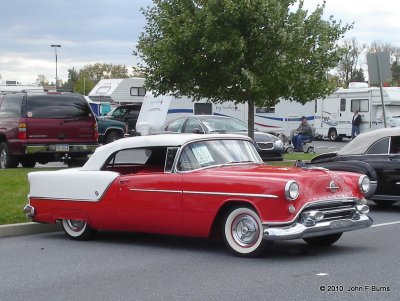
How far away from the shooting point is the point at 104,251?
9328mm

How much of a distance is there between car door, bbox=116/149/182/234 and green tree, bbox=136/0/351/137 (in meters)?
8.80

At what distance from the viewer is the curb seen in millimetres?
10624

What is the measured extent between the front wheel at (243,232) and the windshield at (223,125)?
13337 mm

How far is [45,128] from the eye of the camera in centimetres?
1792

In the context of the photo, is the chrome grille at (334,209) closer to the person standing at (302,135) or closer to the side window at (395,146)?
the side window at (395,146)

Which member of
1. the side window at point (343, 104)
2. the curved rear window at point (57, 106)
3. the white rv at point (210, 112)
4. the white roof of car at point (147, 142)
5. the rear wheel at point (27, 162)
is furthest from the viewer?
the side window at point (343, 104)

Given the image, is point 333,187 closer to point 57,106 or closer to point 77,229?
point 77,229

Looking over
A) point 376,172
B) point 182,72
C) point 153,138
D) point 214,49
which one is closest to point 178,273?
point 153,138

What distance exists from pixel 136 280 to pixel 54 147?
10904mm

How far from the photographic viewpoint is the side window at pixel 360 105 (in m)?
38.4

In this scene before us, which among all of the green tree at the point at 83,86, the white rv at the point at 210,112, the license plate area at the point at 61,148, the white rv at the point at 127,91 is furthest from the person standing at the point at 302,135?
the green tree at the point at 83,86

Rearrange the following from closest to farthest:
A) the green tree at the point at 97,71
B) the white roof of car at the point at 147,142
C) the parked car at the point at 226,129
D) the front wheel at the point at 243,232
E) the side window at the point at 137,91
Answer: the front wheel at the point at 243,232, the white roof of car at the point at 147,142, the parked car at the point at 226,129, the side window at the point at 137,91, the green tree at the point at 97,71

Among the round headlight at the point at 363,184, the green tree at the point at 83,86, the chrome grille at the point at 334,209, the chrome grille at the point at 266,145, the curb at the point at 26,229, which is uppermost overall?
the green tree at the point at 83,86

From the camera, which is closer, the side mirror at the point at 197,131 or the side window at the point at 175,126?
the side mirror at the point at 197,131
